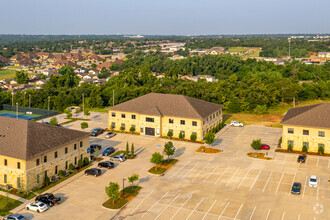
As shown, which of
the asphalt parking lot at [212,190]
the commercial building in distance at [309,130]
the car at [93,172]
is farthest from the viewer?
the commercial building in distance at [309,130]

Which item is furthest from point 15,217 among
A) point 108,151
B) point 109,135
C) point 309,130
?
point 309,130

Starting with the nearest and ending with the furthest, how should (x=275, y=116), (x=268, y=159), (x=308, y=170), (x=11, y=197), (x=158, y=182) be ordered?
(x=11, y=197), (x=158, y=182), (x=308, y=170), (x=268, y=159), (x=275, y=116)

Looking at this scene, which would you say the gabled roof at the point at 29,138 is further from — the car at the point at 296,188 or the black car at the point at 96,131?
the car at the point at 296,188

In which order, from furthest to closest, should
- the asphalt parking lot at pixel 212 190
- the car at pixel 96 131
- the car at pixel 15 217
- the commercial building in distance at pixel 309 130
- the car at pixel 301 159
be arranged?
the car at pixel 96 131
the commercial building in distance at pixel 309 130
the car at pixel 301 159
the asphalt parking lot at pixel 212 190
the car at pixel 15 217

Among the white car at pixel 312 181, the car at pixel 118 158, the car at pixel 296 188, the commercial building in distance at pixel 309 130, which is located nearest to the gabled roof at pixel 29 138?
the car at pixel 118 158

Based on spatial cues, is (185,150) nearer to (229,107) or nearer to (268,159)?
(268,159)

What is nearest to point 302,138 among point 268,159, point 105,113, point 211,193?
point 268,159
